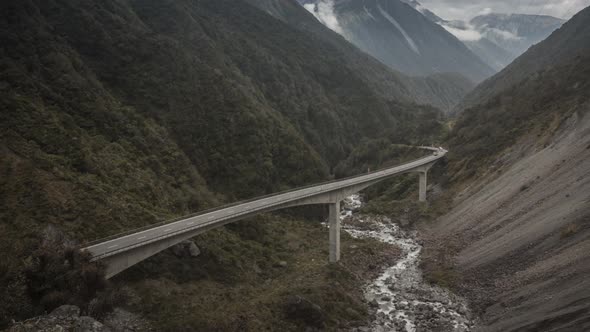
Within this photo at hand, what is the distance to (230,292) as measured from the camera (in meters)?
36.3

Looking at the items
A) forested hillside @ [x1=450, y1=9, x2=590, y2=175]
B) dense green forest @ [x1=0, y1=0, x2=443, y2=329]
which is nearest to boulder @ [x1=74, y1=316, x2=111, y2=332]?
dense green forest @ [x1=0, y1=0, x2=443, y2=329]

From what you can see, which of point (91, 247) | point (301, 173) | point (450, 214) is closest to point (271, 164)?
point (301, 173)

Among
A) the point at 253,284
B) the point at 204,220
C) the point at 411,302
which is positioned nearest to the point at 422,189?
the point at 411,302

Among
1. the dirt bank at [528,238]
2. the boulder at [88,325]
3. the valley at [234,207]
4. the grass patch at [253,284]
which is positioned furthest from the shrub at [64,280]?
the dirt bank at [528,238]

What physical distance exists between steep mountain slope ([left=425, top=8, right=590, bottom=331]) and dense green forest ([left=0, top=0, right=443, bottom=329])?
1343 cm

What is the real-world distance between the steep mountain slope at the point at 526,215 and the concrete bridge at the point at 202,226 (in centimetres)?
1263

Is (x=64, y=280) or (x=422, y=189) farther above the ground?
(x=422, y=189)

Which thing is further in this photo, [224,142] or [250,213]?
[224,142]

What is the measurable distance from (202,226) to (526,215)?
1326 inches

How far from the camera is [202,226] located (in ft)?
114

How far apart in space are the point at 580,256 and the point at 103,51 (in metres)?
76.6

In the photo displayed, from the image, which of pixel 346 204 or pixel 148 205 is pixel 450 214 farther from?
pixel 148 205

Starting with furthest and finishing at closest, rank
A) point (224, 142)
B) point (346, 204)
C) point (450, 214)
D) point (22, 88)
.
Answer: point (346, 204) < point (224, 142) < point (450, 214) < point (22, 88)

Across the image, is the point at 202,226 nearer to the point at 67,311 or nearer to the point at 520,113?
the point at 67,311
